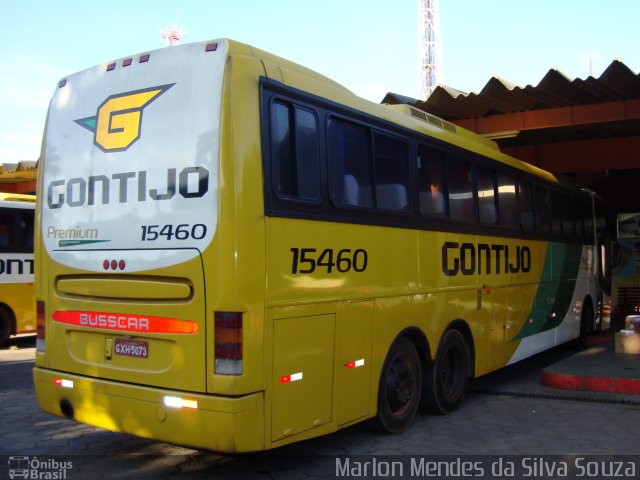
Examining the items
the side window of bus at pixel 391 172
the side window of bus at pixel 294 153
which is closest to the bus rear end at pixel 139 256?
the side window of bus at pixel 294 153

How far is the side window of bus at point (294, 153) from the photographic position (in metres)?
4.81

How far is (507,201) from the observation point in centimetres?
874

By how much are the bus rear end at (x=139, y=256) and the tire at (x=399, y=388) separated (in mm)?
1816

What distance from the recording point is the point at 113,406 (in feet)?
16.0

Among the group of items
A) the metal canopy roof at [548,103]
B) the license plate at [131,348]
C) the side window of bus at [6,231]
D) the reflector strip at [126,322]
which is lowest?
the license plate at [131,348]

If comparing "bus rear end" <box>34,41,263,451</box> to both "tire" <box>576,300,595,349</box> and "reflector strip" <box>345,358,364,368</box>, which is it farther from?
"tire" <box>576,300,595,349</box>

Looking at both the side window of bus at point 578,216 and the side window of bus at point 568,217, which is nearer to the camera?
the side window of bus at point 568,217

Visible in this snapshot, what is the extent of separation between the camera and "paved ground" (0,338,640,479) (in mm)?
5348

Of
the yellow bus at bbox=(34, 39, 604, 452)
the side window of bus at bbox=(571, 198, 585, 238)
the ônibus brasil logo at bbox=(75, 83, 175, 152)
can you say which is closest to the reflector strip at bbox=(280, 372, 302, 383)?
the yellow bus at bbox=(34, 39, 604, 452)

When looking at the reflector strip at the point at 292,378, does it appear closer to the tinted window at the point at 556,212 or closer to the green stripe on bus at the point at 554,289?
the green stripe on bus at the point at 554,289

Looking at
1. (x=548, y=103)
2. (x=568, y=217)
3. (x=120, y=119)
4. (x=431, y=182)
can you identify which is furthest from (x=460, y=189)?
(x=548, y=103)

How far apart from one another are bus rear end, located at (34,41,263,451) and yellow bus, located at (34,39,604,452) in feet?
0.04

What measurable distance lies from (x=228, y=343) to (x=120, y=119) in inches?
79.4

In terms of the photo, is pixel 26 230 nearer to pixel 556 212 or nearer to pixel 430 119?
pixel 430 119
